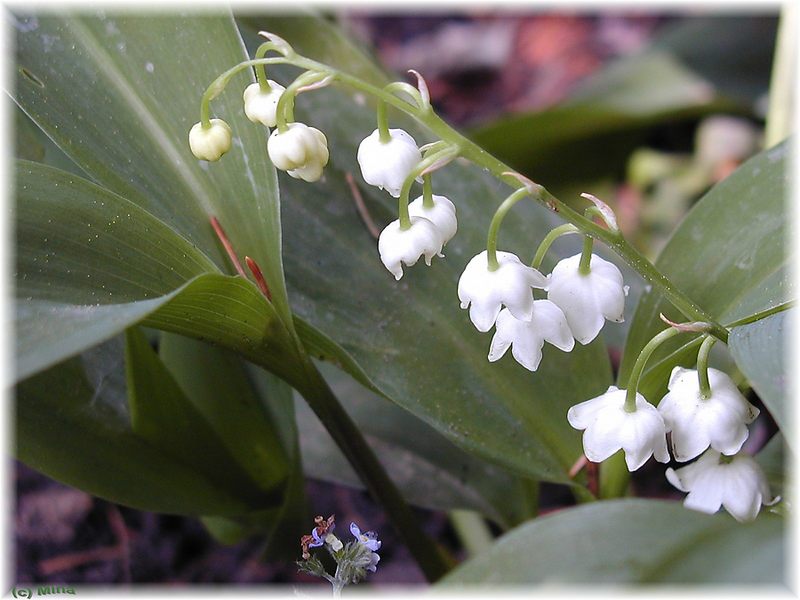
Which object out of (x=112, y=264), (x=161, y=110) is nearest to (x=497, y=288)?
(x=112, y=264)

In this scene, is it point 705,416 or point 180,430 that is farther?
point 180,430

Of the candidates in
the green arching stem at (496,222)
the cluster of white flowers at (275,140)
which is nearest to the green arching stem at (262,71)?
the cluster of white flowers at (275,140)

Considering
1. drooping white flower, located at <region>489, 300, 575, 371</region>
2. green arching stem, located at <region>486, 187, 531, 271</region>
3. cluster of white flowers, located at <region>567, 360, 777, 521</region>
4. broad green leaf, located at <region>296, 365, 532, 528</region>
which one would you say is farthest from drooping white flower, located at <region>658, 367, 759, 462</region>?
broad green leaf, located at <region>296, 365, 532, 528</region>

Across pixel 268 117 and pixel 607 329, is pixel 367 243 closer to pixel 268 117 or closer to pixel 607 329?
pixel 268 117

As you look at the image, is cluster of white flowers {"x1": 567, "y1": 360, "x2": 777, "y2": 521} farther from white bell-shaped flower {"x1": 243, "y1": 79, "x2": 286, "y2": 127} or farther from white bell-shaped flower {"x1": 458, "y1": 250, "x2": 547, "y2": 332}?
white bell-shaped flower {"x1": 243, "y1": 79, "x2": 286, "y2": 127}

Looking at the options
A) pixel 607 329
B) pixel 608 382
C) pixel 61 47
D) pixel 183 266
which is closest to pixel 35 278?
pixel 183 266

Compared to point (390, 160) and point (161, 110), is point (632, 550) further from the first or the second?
point (161, 110)

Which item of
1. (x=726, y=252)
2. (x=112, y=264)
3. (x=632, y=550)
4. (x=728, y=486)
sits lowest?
(x=632, y=550)
